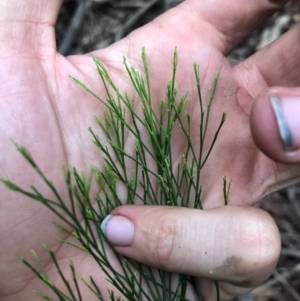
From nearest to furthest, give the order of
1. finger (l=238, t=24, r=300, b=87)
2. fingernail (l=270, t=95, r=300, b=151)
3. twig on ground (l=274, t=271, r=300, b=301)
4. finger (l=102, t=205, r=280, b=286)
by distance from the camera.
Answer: fingernail (l=270, t=95, r=300, b=151), finger (l=102, t=205, r=280, b=286), finger (l=238, t=24, r=300, b=87), twig on ground (l=274, t=271, r=300, b=301)

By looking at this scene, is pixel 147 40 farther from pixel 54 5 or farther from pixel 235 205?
pixel 235 205

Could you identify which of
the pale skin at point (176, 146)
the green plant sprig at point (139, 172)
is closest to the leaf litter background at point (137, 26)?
the pale skin at point (176, 146)

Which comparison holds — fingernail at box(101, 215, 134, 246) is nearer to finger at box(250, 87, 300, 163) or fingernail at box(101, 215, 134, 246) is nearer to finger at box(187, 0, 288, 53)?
finger at box(250, 87, 300, 163)

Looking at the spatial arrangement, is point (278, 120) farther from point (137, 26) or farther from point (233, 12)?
point (137, 26)

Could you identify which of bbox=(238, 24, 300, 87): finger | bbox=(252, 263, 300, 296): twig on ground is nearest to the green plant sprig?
bbox=(238, 24, 300, 87): finger

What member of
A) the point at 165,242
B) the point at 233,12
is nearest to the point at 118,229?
the point at 165,242

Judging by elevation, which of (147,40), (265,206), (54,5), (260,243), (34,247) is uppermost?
(54,5)

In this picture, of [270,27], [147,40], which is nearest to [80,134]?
[147,40]
